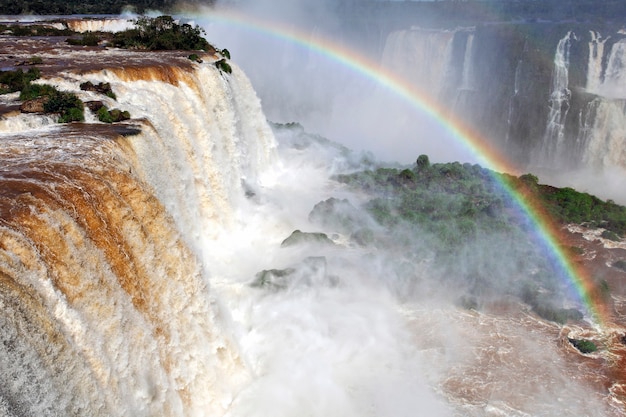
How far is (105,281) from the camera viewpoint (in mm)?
7352

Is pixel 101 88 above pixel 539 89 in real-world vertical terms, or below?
above

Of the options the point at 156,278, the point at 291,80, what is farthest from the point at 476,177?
the point at 291,80

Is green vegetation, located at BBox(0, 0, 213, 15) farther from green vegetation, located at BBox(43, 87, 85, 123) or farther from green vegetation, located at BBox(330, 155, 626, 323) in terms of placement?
green vegetation, located at BBox(43, 87, 85, 123)

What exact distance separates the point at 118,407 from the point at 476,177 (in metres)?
21.9

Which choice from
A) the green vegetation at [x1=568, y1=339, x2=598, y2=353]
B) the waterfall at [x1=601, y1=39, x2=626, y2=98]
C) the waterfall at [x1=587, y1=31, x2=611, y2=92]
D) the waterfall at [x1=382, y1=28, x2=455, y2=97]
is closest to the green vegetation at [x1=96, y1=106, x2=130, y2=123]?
the green vegetation at [x1=568, y1=339, x2=598, y2=353]

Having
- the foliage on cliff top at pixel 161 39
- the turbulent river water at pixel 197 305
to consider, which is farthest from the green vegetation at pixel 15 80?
the foliage on cliff top at pixel 161 39

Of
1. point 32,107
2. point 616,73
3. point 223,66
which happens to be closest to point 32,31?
point 223,66

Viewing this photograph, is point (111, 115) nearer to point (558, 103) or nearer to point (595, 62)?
point (558, 103)

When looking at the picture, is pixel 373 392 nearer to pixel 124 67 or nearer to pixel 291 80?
pixel 124 67

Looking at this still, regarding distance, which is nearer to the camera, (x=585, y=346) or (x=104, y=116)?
(x=104, y=116)

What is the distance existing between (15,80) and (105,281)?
32.0 ft

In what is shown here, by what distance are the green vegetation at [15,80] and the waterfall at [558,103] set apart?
2989 cm

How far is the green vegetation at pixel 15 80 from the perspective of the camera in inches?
552

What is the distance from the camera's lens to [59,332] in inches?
238
